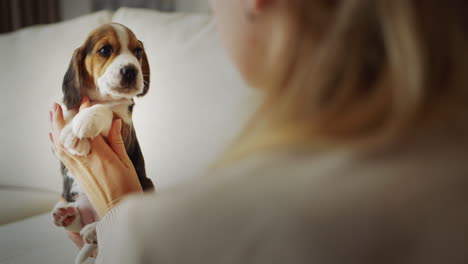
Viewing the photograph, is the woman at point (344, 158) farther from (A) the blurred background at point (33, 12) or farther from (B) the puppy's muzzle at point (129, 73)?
(A) the blurred background at point (33, 12)

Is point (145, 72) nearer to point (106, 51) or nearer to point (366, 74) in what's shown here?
point (106, 51)

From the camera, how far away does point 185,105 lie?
57cm

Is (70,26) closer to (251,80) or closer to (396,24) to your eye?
(251,80)

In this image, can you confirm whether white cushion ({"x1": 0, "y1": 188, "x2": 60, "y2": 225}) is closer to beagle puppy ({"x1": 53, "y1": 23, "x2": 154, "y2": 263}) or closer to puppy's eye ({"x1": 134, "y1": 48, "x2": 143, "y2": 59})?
beagle puppy ({"x1": 53, "y1": 23, "x2": 154, "y2": 263})

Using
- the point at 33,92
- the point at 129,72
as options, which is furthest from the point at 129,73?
the point at 33,92

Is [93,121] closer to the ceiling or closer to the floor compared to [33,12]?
closer to the floor

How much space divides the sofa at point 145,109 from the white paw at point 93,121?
3cm

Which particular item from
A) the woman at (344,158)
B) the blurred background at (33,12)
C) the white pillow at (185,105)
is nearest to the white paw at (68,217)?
the white pillow at (185,105)

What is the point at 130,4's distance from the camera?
4.24 feet

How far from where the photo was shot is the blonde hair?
291mm

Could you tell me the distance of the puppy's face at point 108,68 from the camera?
1.81ft

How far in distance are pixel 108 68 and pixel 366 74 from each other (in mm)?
323

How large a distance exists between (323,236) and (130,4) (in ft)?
3.67

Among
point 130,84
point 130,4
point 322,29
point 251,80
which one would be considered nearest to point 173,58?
point 130,84
